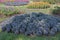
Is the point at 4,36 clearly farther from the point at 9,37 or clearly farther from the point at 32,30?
the point at 32,30

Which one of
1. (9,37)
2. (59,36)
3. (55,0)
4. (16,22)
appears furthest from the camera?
(55,0)

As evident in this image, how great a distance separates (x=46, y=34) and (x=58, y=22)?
30.2 inches

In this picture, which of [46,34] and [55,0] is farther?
[55,0]

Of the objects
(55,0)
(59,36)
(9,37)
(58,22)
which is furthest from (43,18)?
(55,0)

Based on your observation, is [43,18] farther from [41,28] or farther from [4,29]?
[4,29]

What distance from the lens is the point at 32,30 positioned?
5629mm

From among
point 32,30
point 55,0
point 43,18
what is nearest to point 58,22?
point 43,18

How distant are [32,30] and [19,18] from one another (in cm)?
84

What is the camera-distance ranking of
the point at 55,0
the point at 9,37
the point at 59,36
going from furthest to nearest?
the point at 55,0
the point at 59,36
the point at 9,37

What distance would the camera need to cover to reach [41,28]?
5.59 metres

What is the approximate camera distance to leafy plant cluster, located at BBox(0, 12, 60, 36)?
18.4 feet

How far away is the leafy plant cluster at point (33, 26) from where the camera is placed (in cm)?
561

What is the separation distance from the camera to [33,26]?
225 inches

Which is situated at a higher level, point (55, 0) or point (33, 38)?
point (33, 38)
